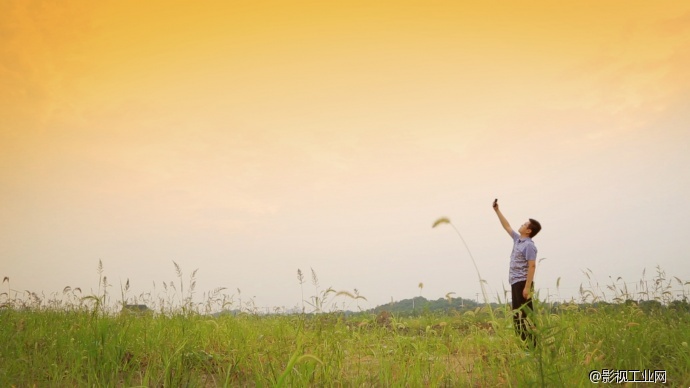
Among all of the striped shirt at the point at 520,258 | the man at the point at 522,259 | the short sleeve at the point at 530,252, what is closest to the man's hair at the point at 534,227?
the man at the point at 522,259

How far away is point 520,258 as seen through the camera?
774 cm

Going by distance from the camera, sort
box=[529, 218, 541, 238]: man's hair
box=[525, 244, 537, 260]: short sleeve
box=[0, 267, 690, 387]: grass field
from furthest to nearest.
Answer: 1. box=[529, 218, 541, 238]: man's hair
2. box=[525, 244, 537, 260]: short sleeve
3. box=[0, 267, 690, 387]: grass field

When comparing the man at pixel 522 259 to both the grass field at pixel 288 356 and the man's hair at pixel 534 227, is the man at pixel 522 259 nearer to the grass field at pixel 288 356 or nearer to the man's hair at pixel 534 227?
the man's hair at pixel 534 227

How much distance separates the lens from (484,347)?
24.4 ft

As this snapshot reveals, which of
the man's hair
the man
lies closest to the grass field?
the man

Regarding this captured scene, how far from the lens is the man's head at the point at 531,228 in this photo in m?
7.72

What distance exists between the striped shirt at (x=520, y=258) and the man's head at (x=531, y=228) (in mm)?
106

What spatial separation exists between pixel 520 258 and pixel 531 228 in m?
0.56

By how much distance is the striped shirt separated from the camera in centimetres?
757

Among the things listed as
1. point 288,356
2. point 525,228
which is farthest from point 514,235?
point 288,356

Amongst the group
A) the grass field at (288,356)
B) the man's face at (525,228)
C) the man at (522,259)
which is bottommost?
the grass field at (288,356)

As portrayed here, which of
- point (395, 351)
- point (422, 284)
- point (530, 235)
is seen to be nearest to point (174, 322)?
point (395, 351)

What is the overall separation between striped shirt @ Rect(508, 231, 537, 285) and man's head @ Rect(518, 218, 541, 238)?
0.11m

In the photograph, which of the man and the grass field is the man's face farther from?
the grass field
